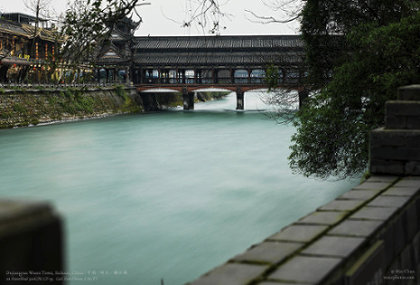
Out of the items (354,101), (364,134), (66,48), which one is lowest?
(364,134)

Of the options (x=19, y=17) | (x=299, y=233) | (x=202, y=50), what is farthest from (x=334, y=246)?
(x=19, y=17)

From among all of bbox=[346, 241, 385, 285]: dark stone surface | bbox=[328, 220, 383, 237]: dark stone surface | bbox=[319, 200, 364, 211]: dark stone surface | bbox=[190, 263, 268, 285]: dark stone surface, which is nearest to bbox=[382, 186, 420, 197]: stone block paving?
bbox=[319, 200, 364, 211]: dark stone surface

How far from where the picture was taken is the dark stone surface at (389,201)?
4035 millimetres

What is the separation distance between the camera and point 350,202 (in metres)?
4.19

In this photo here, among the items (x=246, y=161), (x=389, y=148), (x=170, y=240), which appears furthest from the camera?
(x=246, y=161)

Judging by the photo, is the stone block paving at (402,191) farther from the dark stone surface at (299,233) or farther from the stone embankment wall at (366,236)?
the dark stone surface at (299,233)

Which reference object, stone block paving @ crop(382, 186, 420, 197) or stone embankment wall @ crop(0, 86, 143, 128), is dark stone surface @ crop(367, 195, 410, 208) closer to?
stone block paving @ crop(382, 186, 420, 197)

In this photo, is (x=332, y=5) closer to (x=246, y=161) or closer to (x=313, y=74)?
(x=313, y=74)

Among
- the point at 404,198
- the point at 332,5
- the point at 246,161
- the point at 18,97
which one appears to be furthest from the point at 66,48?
the point at 18,97

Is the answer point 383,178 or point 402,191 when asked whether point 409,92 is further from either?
point 402,191

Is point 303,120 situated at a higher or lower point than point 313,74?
lower

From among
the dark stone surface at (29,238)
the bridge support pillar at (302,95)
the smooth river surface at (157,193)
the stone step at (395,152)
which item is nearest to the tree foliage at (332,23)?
the bridge support pillar at (302,95)

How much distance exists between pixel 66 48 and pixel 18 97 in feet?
93.7

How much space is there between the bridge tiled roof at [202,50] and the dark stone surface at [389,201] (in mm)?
45089
